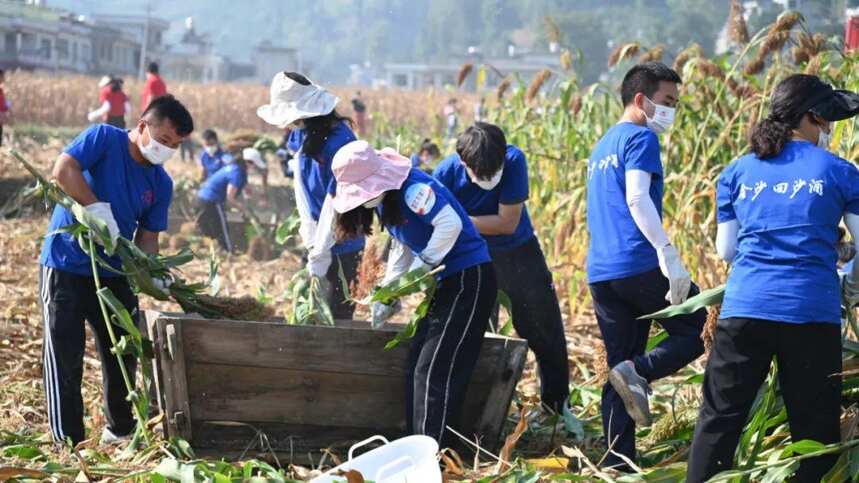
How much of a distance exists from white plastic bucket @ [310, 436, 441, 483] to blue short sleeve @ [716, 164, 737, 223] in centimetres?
135

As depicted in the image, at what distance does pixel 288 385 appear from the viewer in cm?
561

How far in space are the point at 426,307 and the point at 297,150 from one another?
1.50 metres

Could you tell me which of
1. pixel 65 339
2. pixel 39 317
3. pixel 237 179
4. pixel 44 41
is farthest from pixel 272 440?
pixel 44 41

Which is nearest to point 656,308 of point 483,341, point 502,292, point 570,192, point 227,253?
point 483,341

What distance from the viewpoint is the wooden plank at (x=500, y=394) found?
5.73 meters

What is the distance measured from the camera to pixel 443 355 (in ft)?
17.7

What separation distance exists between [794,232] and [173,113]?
2.78 m

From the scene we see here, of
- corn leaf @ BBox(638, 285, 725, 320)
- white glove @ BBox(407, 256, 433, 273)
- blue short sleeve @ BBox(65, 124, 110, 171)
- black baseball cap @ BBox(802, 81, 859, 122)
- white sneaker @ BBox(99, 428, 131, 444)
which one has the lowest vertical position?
white sneaker @ BBox(99, 428, 131, 444)

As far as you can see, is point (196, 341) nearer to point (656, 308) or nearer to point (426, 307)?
point (426, 307)

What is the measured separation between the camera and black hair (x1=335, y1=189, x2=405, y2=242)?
5.34 metres

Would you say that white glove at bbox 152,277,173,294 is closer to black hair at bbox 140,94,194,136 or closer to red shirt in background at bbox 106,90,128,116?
black hair at bbox 140,94,194,136

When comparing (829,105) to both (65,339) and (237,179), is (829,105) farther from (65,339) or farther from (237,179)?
(237,179)

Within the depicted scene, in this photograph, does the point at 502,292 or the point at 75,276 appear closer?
the point at 75,276

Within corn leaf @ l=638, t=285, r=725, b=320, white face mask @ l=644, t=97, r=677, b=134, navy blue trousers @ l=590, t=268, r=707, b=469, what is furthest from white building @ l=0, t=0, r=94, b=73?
corn leaf @ l=638, t=285, r=725, b=320
